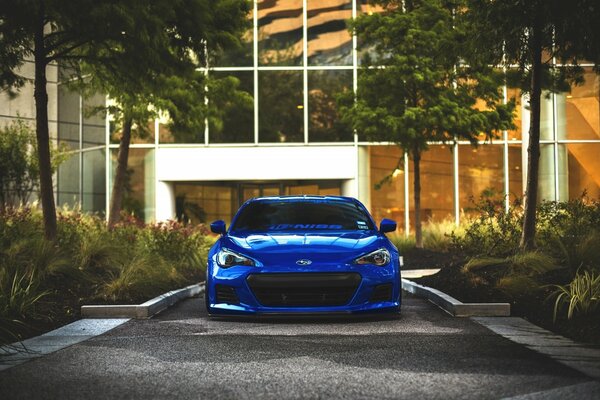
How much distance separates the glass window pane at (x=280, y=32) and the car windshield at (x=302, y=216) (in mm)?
20369

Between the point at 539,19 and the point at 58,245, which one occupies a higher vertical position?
the point at 539,19

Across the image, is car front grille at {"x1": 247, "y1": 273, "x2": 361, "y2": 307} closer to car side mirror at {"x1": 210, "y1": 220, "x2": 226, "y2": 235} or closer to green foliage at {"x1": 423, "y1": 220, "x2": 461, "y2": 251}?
car side mirror at {"x1": 210, "y1": 220, "x2": 226, "y2": 235}

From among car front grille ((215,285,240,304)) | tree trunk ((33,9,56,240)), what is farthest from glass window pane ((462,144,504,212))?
car front grille ((215,285,240,304))

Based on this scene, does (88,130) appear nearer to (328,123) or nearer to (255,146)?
(255,146)

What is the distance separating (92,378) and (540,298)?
5842 mm

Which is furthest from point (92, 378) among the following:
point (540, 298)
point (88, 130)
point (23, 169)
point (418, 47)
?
point (88, 130)

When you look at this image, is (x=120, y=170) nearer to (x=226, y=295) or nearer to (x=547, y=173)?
(x=226, y=295)

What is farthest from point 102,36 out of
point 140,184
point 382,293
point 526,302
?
point 140,184

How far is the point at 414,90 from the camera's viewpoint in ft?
68.7

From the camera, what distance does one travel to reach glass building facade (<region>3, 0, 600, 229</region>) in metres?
29.7

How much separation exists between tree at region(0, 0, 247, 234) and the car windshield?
3.00 m

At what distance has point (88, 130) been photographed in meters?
32.8

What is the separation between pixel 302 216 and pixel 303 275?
1.82 metres

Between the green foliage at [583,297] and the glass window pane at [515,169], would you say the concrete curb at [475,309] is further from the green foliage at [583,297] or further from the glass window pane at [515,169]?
the glass window pane at [515,169]
